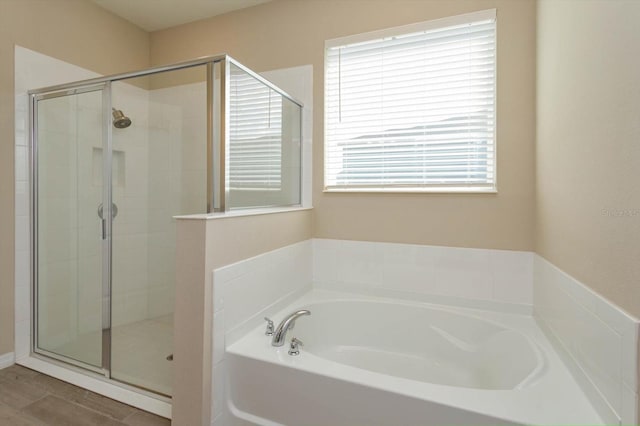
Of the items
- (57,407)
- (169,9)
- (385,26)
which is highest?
(169,9)

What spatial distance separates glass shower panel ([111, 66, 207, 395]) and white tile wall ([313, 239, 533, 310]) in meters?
1.02

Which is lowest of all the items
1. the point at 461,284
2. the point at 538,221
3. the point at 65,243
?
the point at 461,284

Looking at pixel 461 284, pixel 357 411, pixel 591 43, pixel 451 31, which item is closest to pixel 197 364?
pixel 357 411

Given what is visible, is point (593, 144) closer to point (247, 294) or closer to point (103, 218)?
point (247, 294)

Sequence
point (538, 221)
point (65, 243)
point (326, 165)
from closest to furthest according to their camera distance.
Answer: point (538, 221), point (65, 243), point (326, 165)

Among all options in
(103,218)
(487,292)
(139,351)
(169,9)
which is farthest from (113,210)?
(487,292)

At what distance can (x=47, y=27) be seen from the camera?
7.30 feet

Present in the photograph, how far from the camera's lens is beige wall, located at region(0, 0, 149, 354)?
2.03 metres

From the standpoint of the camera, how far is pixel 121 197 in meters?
2.13

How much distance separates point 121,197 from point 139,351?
0.98 m

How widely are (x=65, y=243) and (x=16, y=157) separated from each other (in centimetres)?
61

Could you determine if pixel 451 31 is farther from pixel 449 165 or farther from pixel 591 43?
pixel 591 43

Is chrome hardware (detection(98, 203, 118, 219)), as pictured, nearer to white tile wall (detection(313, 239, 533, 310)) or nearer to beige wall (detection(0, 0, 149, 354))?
beige wall (detection(0, 0, 149, 354))

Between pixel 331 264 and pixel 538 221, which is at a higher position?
pixel 538 221
